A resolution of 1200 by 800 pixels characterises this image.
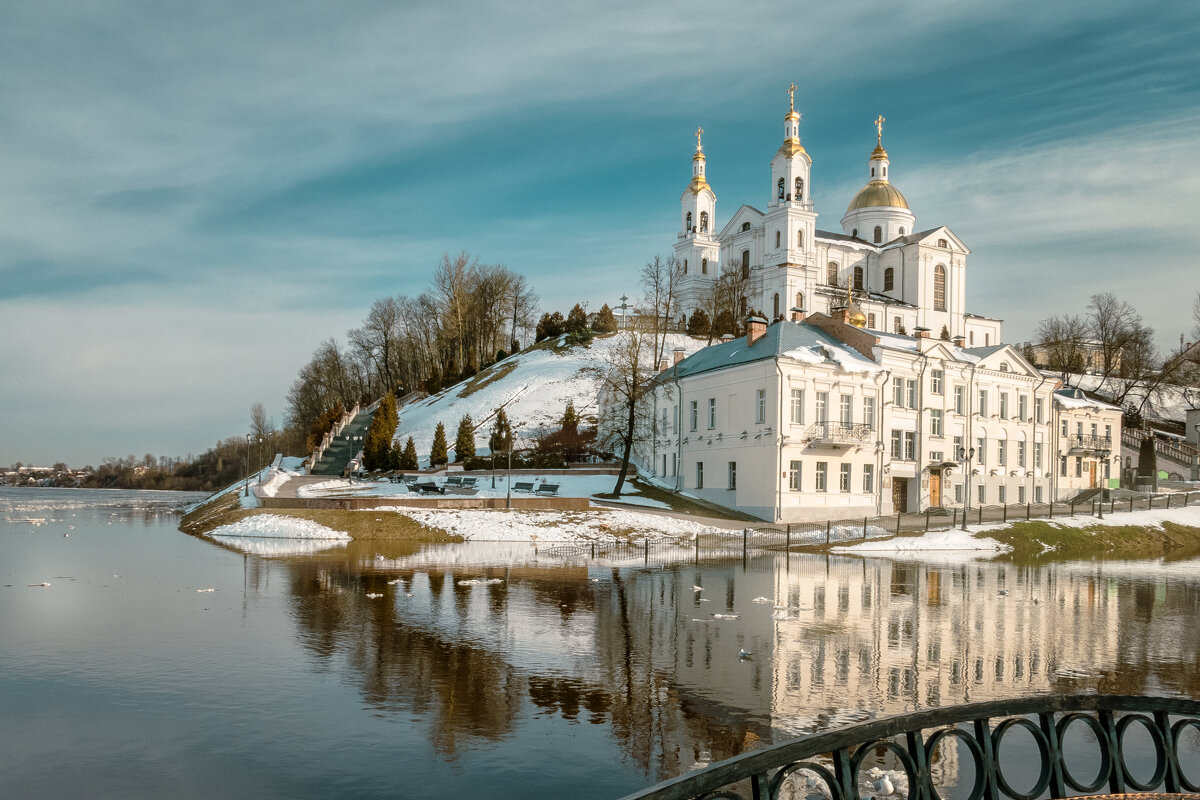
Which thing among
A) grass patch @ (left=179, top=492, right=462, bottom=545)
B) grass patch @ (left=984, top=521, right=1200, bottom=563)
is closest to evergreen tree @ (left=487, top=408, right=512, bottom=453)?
grass patch @ (left=179, top=492, right=462, bottom=545)

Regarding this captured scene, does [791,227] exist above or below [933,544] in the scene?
above

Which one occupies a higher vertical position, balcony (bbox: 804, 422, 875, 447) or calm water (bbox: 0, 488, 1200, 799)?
balcony (bbox: 804, 422, 875, 447)

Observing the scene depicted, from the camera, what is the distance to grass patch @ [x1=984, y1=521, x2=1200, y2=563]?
127ft

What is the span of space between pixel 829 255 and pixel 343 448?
49.9m

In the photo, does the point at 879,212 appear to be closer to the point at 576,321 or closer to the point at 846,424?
the point at 576,321

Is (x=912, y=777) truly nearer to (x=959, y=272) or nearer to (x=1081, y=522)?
(x=1081, y=522)

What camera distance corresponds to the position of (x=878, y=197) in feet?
302

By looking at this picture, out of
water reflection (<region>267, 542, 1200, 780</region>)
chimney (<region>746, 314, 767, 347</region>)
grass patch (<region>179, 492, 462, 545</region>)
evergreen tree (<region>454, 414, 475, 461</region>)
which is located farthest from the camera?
evergreen tree (<region>454, 414, 475, 461</region>)

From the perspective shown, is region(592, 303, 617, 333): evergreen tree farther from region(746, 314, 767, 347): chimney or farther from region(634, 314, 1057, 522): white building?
region(746, 314, 767, 347): chimney

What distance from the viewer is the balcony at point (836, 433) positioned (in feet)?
145

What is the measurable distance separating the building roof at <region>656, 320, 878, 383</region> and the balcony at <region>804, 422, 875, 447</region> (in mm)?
3052

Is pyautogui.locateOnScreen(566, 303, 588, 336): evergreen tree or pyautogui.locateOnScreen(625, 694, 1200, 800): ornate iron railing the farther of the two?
pyautogui.locateOnScreen(566, 303, 588, 336): evergreen tree

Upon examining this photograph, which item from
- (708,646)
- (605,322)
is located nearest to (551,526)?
(708,646)

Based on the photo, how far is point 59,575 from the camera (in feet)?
80.2
